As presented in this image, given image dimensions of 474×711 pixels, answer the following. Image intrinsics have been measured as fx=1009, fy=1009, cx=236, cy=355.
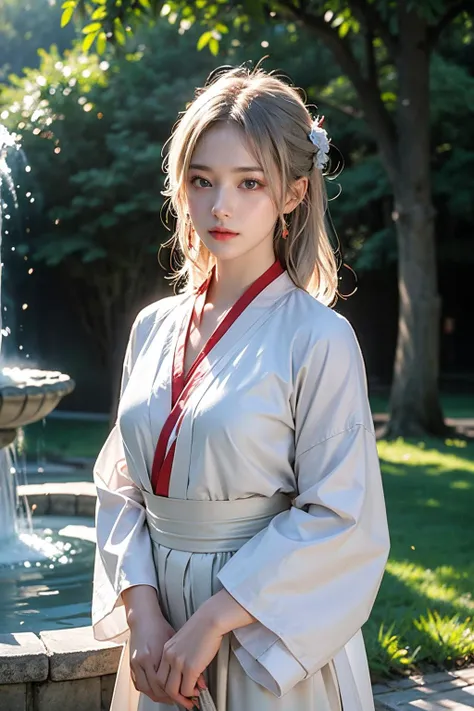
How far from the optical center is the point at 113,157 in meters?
12.5

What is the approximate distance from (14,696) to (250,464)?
1511mm

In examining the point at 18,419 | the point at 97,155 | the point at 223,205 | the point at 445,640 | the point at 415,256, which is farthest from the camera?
the point at 97,155

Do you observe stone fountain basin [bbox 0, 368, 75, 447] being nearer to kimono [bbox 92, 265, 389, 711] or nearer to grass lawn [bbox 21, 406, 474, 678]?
grass lawn [bbox 21, 406, 474, 678]

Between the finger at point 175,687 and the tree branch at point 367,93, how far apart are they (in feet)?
30.7

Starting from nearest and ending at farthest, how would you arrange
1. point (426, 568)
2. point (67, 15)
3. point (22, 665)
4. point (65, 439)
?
point (22, 665) → point (426, 568) → point (67, 15) → point (65, 439)

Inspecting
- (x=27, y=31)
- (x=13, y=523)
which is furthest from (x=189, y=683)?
(x=27, y=31)

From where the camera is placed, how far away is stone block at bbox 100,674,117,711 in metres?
3.04

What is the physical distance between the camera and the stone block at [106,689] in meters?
3.04

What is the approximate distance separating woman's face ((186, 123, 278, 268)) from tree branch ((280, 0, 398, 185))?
8835 millimetres

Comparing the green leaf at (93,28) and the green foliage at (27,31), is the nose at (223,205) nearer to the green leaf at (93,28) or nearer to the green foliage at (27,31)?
the green leaf at (93,28)

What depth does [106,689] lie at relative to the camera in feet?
10.1

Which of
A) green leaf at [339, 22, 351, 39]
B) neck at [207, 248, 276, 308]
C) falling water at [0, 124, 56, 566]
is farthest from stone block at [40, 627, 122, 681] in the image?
green leaf at [339, 22, 351, 39]

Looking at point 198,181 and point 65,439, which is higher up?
point 198,181

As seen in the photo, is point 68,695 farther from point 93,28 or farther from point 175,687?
point 93,28
